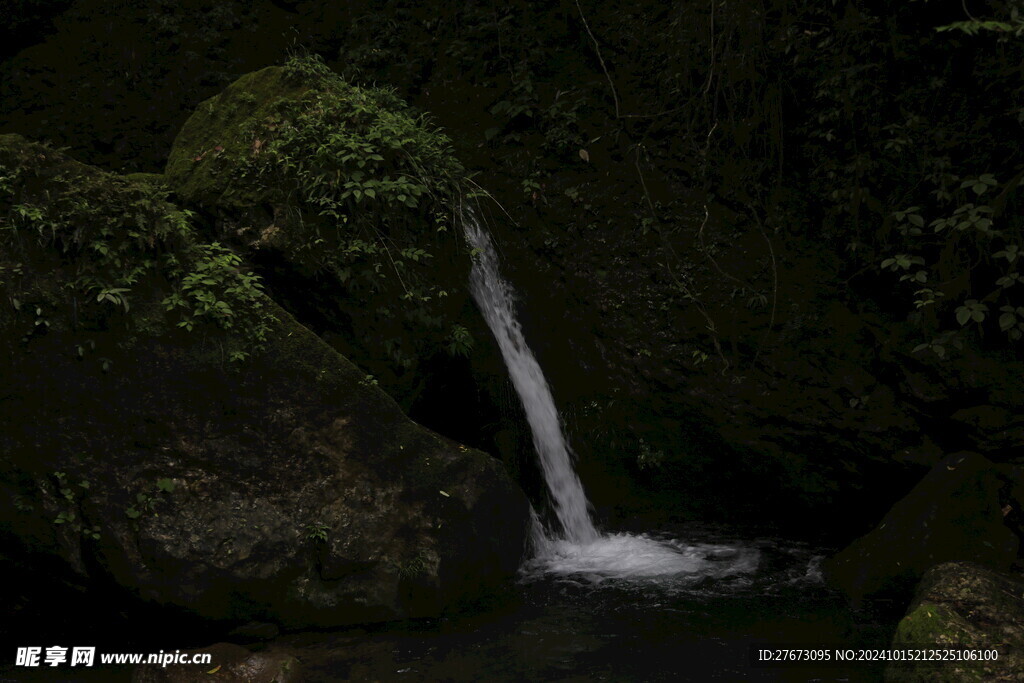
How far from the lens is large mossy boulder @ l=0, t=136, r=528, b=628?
452cm

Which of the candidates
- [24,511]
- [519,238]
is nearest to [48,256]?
[24,511]

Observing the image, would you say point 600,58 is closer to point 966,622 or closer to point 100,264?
point 100,264

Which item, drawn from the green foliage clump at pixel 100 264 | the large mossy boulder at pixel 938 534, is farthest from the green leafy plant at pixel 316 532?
the large mossy boulder at pixel 938 534

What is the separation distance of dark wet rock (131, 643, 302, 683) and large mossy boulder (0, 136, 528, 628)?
1.27ft

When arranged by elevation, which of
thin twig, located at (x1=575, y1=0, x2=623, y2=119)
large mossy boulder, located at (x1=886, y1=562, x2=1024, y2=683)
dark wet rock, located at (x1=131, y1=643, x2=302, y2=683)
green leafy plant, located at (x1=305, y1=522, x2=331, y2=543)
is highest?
thin twig, located at (x1=575, y1=0, x2=623, y2=119)

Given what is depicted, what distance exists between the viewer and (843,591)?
5.43 metres

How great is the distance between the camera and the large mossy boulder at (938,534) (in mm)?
5176

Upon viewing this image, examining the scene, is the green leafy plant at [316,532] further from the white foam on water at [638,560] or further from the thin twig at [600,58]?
the thin twig at [600,58]

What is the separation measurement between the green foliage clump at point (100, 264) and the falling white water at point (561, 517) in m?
2.53

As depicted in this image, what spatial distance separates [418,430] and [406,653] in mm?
1599

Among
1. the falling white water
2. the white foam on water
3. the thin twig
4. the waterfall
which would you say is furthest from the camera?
the thin twig

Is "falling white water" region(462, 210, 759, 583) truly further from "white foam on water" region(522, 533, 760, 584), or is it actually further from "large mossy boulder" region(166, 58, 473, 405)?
"large mossy boulder" region(166, 58, 473, 405)

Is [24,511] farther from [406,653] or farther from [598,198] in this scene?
[598,198]

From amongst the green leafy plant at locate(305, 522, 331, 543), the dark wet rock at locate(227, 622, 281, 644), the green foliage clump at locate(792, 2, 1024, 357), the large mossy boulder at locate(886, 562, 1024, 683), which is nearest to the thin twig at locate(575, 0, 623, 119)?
the green foliage clump at locate(792, 2, 1024, 357)
